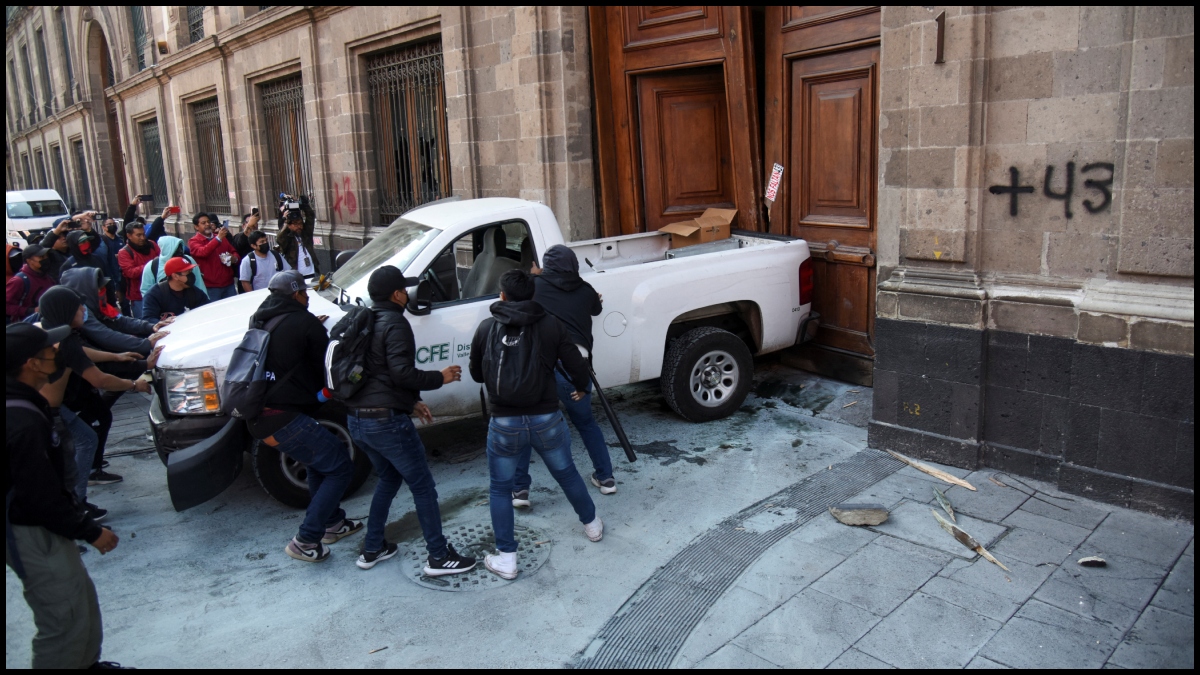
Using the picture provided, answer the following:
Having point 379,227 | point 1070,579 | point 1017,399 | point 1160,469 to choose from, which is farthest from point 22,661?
point 379,227

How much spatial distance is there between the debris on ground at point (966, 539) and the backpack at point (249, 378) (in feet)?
13.3

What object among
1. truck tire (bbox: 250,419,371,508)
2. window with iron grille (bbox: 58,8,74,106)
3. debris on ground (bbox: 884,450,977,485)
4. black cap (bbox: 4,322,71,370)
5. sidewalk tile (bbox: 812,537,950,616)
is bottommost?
sidewalk tile (bbox: 812,537,950,616)

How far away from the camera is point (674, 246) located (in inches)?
334

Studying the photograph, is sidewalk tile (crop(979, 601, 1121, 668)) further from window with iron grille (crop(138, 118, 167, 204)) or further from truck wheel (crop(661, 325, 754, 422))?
window with iron grille (crop(138, 118, 167, 204))

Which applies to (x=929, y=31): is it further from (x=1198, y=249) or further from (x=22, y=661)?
(x=22, y=661)

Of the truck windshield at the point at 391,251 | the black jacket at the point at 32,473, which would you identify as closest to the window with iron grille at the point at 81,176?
the truck windshield at the point at 391,251

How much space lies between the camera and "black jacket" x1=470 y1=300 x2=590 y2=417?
15.0ft

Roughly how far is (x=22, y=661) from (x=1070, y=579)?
5.48m

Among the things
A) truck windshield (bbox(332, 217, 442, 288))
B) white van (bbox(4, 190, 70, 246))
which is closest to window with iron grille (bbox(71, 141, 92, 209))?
white van (bbox(4, 190, 70, 246))

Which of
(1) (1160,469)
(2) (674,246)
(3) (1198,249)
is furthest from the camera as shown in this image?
(2) (674,246)

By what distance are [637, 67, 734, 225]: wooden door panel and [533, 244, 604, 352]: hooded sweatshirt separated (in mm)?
4272

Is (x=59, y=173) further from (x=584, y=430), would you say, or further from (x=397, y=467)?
(x=397, y=467)

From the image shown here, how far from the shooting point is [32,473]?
332cm

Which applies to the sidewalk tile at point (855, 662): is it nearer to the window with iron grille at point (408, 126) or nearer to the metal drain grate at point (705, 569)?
the metal drain grate at point (705, 569)
